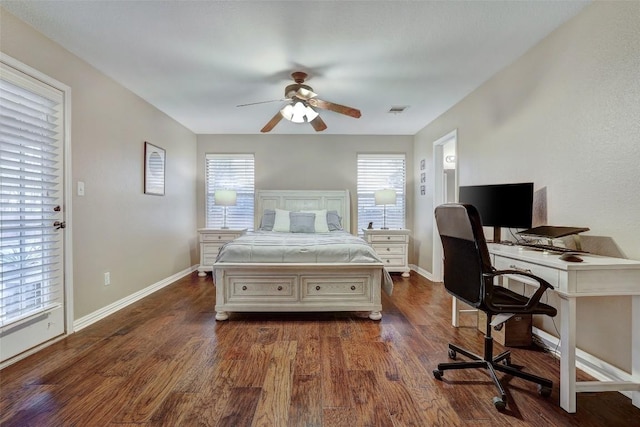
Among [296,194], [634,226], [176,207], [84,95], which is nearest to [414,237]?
[296,194]

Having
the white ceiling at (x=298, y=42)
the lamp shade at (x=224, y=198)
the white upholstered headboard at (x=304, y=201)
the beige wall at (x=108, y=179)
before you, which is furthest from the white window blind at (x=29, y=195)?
the white upholstered headboard at (x=304, y=201)

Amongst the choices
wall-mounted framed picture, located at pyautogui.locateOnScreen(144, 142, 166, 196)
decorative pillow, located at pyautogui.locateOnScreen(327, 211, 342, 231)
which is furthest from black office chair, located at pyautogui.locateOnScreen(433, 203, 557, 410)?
wall-mounted framed picture, located at pyautogui.locateOnScreen(144, 142, 166, 196)

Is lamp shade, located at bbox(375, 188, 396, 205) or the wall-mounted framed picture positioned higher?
the wall-mounted framed picture

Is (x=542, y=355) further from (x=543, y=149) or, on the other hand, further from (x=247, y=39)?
(x=247, y=39)

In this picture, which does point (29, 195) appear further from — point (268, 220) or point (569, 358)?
point (569, 358)

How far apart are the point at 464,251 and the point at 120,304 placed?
3462 mm

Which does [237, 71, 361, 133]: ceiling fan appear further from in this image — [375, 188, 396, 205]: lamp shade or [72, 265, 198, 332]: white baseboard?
[72, 265, 198, 332]: white baseboard

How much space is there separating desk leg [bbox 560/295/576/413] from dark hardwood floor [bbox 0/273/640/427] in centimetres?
8

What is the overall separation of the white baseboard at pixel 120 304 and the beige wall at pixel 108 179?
53 millimetres

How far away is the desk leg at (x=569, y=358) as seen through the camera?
1579 millimetres

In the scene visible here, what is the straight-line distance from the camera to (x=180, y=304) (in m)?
3.38

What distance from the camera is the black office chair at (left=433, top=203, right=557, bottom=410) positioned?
1667 mm

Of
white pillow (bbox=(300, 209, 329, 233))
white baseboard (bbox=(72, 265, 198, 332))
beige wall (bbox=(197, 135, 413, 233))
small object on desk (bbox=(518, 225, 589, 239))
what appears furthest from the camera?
beige wall (bbox=(197, 135, 413, 233))

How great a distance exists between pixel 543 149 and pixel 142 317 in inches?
156
